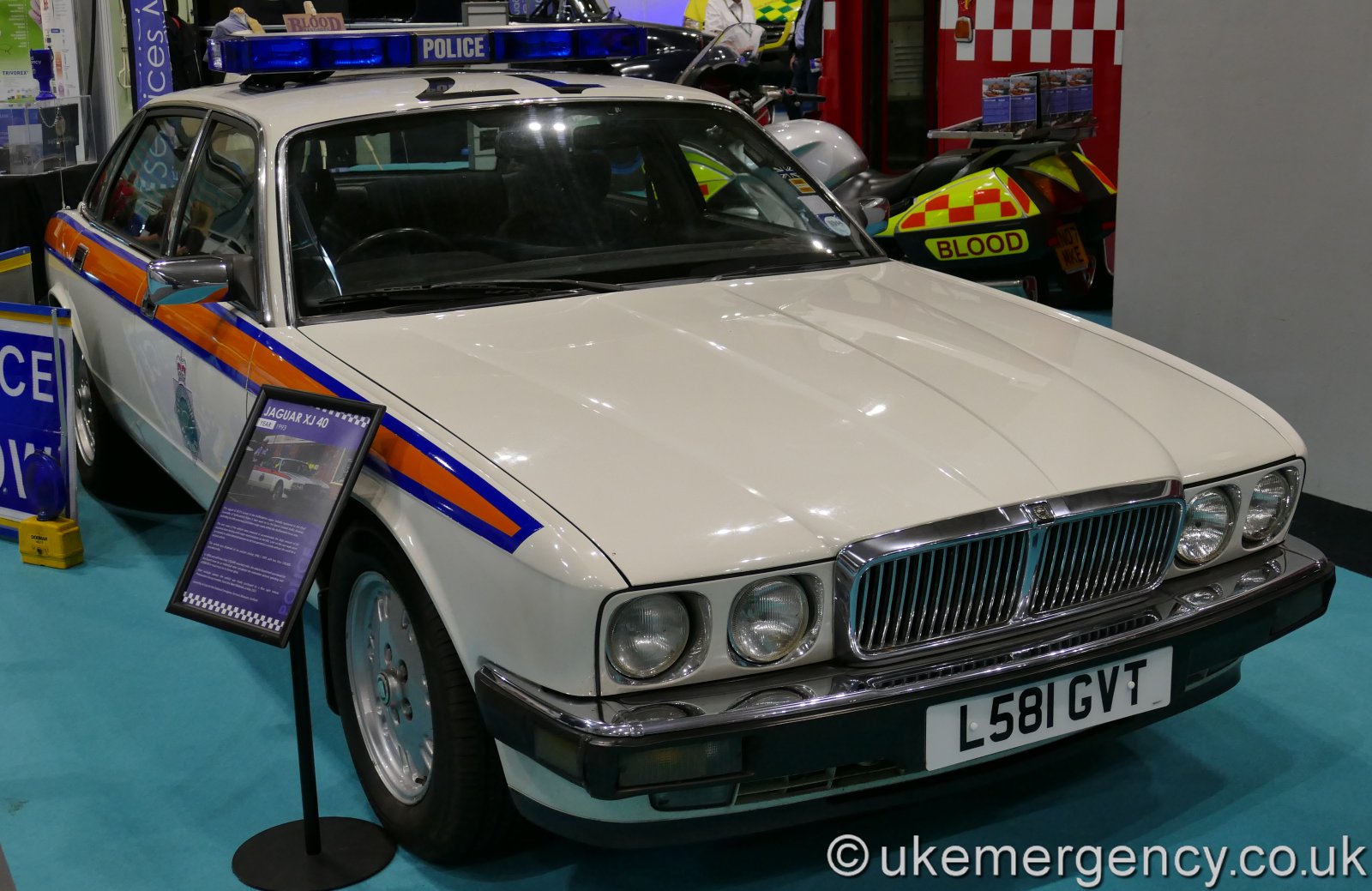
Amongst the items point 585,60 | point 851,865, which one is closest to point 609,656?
point 851,865

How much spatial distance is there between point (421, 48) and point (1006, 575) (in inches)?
85.7

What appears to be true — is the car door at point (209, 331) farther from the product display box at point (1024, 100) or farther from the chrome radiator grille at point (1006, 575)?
the product display box at point (1024, 100)

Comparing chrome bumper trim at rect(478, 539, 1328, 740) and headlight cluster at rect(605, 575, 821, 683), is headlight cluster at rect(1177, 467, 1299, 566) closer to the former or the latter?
chrome bumper trim at rect(478, 539, 1328, 740)

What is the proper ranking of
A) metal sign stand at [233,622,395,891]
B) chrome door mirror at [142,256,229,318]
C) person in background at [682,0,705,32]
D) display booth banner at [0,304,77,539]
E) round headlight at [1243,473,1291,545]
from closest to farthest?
metal sign stand at [233,622,395,891]
round headlight at [1243,473,1291,545]
chrome door mirror at [142,256,229,318]
display booth banner at [0,304,77,539]
person in background at [682,0,705,32]

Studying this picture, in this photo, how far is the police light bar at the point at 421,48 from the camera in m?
3.34

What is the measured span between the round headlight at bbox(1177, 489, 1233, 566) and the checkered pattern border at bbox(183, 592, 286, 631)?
152cm

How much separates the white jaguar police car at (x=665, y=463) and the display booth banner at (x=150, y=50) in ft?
21.3

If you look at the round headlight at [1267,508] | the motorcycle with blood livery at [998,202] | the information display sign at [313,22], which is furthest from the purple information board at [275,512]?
the motorcycle with blood livery at [998,202]

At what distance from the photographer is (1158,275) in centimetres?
461

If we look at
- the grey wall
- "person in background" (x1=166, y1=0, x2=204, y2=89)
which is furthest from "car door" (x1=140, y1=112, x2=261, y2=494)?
"person in background" (x1=166, y1=0, x2=204, y2=89)

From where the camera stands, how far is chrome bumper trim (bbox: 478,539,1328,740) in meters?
1.94

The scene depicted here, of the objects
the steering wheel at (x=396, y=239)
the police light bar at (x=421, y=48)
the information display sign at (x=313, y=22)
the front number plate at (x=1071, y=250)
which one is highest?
the information display sign at (x=313, y=22)

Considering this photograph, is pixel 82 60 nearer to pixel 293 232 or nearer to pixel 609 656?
pixel 293 232

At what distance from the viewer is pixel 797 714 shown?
6.46 feet
